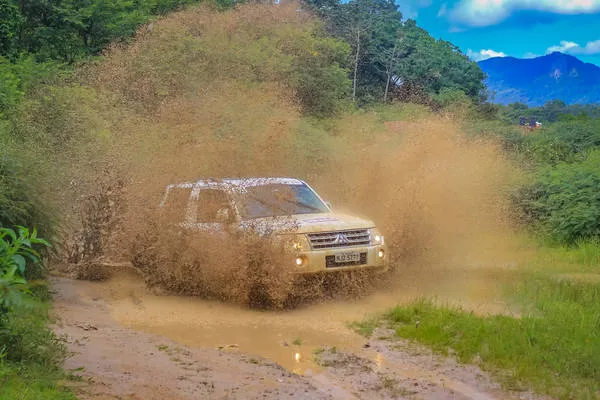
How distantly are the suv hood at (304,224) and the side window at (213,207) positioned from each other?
0.40 metres

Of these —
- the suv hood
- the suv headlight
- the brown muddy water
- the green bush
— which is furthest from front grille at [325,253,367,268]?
the green bush

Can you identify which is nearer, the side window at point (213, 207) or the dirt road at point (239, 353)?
the dirt road at point (239, 353)

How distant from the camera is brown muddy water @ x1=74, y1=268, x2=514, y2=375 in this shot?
28.8 feet

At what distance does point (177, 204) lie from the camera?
11688 millimetres

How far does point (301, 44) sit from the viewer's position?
28.5 m

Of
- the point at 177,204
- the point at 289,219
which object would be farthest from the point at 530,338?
the point at 177,204

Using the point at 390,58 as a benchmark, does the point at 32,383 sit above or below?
below

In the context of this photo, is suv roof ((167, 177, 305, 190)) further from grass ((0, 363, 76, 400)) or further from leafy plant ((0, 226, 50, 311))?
leafy plant ((0, 226, 50, 311))

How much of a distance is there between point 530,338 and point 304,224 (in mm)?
3578

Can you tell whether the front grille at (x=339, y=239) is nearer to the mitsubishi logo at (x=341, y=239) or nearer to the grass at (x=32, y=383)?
the mitsubishi logo at (x=341, y=239)

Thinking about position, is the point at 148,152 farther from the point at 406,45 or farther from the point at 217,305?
the point at 406,45

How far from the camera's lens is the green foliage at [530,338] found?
288 inches

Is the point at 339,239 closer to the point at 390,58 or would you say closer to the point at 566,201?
the point at 566,201

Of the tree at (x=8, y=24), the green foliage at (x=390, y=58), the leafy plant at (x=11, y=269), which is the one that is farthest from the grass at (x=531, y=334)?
the green foliage at (x=390, y=58)
